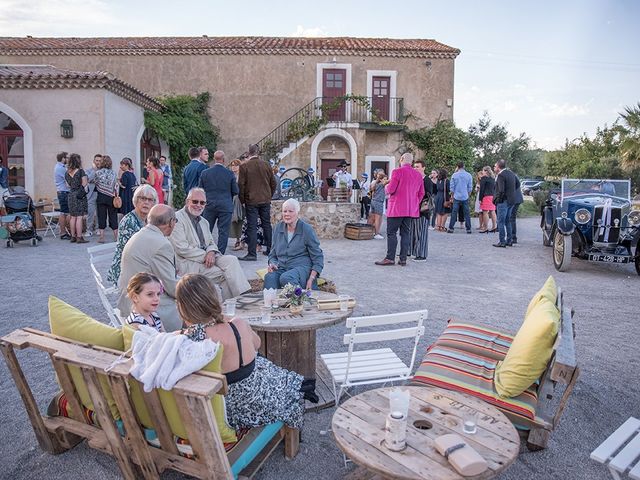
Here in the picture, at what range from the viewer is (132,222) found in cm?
446

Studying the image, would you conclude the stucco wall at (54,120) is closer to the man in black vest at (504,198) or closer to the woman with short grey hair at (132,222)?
the woman with short grey hair at (132,222)

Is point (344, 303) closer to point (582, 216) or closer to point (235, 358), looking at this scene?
point (235, 358)

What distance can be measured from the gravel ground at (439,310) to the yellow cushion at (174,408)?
452 mm

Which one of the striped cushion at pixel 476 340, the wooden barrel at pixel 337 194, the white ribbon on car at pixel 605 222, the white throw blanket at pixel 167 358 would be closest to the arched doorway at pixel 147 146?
the wooden barrel at pixel 337 194

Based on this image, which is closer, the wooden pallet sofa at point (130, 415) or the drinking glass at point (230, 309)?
the wooden pallet sofa at point (130, 415)

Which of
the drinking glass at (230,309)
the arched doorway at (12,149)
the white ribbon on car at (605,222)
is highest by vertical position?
the arched doorway at (12,149)

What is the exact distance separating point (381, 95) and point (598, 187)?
1215cm

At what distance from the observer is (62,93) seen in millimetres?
12180

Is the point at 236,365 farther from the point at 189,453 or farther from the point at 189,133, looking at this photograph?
the point at 189,133

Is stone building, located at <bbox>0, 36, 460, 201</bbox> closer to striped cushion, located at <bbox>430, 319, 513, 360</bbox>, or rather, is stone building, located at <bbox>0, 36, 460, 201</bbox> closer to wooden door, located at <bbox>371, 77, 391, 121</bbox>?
wooden door, located at <bbox>371, 77, 391, 121</bbox>

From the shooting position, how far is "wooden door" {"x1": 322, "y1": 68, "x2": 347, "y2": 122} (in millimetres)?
19812

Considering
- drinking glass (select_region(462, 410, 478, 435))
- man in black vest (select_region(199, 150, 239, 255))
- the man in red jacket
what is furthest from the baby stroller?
drinking glass (select_region(462, 410, 478, 435))

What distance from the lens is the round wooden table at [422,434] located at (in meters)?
2.08

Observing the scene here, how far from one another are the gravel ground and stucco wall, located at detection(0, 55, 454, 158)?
986cm
